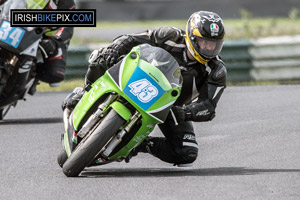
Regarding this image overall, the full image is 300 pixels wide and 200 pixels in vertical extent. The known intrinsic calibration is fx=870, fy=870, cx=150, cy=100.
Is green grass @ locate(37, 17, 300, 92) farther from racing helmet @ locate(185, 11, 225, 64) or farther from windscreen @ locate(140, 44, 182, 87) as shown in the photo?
windscreen @ locate(140, 44, 182, 87)

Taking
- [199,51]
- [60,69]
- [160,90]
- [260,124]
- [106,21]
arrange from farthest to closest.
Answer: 1. [106,21]
2. [60,69]
3. [260,124]
4. [199,51]
5. [160,90]

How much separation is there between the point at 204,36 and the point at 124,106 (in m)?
1.11

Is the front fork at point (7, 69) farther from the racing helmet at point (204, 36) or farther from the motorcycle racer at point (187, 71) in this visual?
the racing helmet at point (204, 36)

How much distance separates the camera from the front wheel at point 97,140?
6680mm

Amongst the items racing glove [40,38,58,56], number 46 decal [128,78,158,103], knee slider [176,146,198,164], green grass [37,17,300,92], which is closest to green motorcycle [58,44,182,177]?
number 46 decal [128,78,158,103]

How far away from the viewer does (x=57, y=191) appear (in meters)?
6.44

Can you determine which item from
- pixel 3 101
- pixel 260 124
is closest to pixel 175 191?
pixel 260 124

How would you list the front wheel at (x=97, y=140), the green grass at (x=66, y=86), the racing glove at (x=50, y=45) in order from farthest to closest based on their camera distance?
the green grass at (x=66, y=86)
the racing glove at (x=50, y=45)
the front wheel at (x=97, y=140)

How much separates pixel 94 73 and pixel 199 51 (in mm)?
946

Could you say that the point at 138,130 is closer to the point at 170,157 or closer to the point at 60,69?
the point at 170,157

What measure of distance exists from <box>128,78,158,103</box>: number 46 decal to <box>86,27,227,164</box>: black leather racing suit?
2.17 feet

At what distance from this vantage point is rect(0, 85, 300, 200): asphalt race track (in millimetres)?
6379

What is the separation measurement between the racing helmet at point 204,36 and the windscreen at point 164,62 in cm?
53

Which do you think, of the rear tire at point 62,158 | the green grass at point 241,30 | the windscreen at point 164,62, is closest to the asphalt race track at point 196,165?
the rear tire at point 62,158
